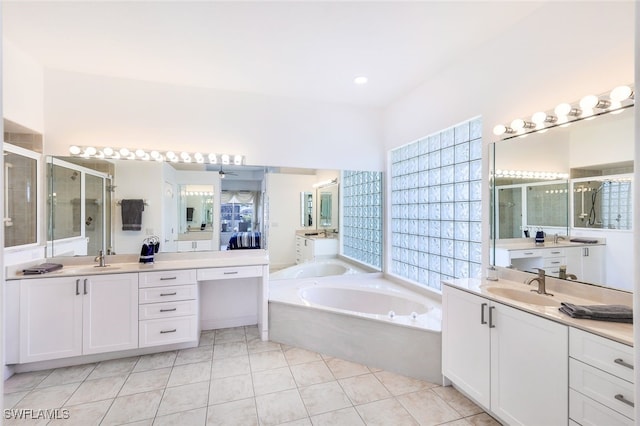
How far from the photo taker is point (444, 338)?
7.49 ft

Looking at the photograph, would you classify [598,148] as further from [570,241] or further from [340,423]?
[340,423]

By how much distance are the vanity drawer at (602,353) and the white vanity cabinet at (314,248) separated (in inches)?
110

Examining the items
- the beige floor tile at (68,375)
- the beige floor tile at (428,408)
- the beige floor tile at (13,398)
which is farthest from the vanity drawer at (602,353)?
the beige floor tile at (13,398)

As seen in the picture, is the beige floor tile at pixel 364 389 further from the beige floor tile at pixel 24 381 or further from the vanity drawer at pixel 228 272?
the beige floor tile at pixel 24 381

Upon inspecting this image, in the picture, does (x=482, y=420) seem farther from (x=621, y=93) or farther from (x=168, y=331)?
(x=168, y=331)

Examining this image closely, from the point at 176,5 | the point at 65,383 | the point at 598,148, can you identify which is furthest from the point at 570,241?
the point at 65,383

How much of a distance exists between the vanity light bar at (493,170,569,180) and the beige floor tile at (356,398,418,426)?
6.22ft

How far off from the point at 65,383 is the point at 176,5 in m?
2.96

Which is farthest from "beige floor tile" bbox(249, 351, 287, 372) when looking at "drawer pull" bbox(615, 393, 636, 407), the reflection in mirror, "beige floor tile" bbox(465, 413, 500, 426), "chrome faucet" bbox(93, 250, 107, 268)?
"drawer pull" bbox(615, 393, 636, 407)

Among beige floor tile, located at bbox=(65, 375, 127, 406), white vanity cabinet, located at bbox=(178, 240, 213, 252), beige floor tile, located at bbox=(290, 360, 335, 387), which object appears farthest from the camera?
white vanity cabinet, located at bbox=(178, 240, 213, 252)

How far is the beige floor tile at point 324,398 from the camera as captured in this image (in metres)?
2.08

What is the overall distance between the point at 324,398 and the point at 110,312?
6.49ft

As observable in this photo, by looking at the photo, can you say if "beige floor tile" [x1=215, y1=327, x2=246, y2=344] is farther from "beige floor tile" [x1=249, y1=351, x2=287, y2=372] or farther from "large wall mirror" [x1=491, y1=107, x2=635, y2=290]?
"large wall mirror" [x1=491, y1=107, x2=635, y2=290]

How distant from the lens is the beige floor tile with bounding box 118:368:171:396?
2287 millimetres
